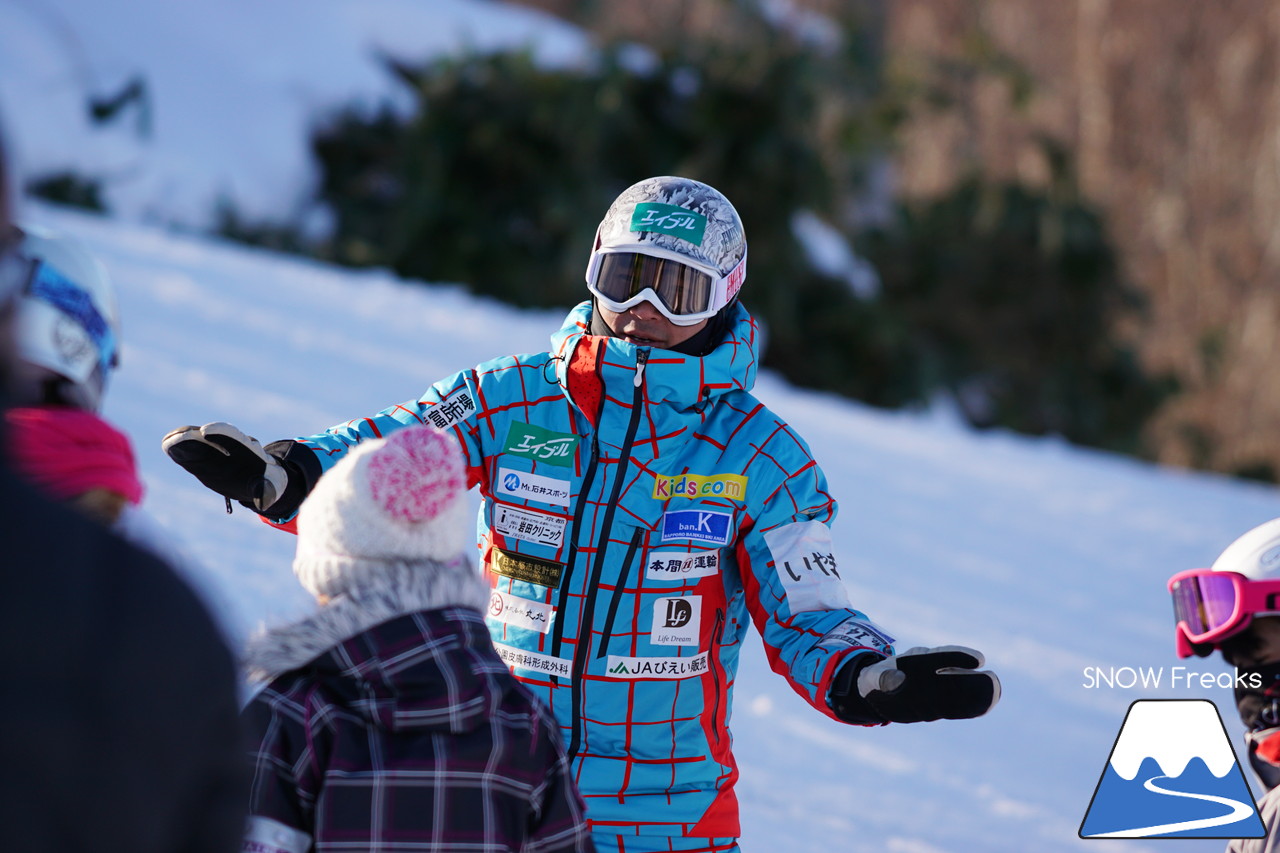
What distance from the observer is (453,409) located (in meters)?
2.41

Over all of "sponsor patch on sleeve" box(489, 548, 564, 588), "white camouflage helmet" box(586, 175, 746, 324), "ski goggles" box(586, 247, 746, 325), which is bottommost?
"sponsor patch on sleeve" box(489, 548, 564, 588)

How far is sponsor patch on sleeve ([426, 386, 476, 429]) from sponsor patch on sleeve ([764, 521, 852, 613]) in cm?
59

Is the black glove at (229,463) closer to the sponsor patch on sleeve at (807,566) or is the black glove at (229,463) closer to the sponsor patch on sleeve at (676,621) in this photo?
the sponsor patch on sleeve at (676,621)

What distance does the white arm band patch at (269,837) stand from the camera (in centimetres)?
152

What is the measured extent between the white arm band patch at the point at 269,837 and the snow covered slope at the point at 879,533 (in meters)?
0.25

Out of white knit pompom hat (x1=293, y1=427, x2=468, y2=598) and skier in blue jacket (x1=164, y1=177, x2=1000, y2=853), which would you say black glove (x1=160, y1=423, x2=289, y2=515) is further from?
white knit pompom hat (x1=293, y1=427, x2=468, y2=598)

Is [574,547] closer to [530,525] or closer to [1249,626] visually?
[530,525]

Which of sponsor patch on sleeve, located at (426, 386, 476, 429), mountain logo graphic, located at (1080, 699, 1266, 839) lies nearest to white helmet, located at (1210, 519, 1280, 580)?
mountain logo graphic, located at (1080, 699, 1266, 839)

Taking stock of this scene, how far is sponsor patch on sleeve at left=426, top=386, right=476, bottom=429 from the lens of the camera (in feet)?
7.83

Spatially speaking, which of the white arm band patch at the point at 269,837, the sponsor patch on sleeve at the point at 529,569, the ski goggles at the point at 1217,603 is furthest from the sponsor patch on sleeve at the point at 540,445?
the ski goggles at the point at 1217,603

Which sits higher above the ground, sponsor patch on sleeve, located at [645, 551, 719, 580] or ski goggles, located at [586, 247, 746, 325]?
ski goggles, located at [586, 247, 746, 325]

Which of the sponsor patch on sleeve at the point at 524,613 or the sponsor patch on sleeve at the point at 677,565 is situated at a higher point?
the sponsor patch on sleeve at the point at 677,565

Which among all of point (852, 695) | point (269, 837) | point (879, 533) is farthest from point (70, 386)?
point (879, 533)

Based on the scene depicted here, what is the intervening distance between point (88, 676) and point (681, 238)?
1737 millimetres
